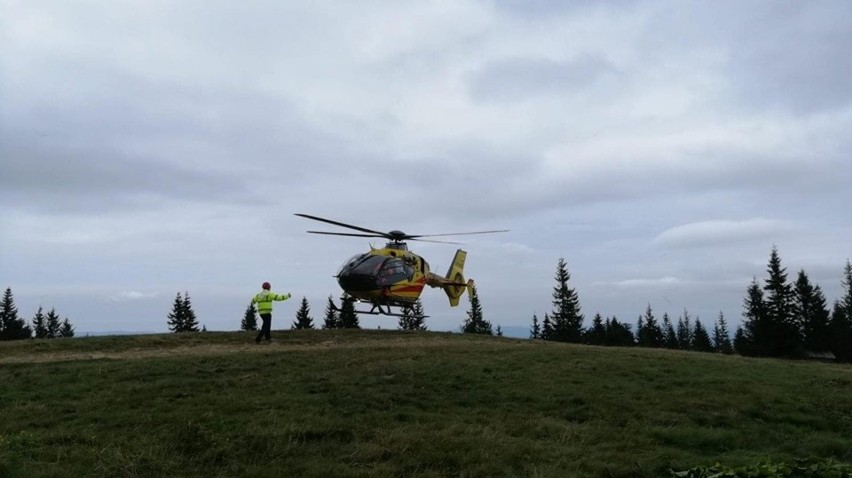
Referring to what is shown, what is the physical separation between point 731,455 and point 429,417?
4.33 metres

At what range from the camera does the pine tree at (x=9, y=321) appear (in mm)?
58969

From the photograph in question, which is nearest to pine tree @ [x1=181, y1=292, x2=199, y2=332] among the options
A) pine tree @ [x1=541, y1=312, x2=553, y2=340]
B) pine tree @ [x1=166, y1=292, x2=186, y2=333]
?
pine tree @ [x1=166, y1=292, x2=186, y2=333]

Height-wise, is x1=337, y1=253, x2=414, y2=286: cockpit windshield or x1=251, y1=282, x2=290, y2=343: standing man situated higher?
x1=337, y1=253, x2=414, y2=286: cockpit windshield

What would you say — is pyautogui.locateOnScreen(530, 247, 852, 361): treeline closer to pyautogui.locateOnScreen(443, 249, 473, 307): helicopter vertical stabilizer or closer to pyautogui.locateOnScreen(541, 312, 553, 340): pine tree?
pyautogui.locateOnScreen(541, 312, 553, 340): pine tree

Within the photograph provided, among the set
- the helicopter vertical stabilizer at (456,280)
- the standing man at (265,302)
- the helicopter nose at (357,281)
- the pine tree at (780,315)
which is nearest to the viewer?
the standing man at (265,302)

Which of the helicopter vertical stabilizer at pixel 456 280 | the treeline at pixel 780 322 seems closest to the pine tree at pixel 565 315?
the treeline at pixel 780 322

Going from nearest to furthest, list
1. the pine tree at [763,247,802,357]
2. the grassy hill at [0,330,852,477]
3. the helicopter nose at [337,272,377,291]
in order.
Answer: the grassy hill at [0,330,852,477], the helicopter nose at [337,272,377,291], the pine tree at [763,247,802,357]

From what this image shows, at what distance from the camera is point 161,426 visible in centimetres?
820

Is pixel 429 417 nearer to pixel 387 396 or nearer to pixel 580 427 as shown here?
pixel 387 396

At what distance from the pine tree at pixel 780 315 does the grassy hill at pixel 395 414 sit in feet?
128

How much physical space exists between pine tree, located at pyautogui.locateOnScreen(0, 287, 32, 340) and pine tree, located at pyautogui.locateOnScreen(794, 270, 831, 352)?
249ft

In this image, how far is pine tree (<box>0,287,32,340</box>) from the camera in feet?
193

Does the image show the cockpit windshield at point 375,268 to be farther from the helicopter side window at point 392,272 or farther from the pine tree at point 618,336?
the pine tree at point 618,336

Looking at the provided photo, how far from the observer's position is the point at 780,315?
52125 millimetres
